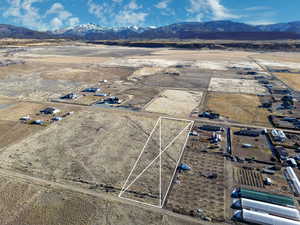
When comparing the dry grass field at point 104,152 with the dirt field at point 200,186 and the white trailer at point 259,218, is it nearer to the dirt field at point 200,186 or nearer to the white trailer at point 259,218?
the dirt field at point 200,186

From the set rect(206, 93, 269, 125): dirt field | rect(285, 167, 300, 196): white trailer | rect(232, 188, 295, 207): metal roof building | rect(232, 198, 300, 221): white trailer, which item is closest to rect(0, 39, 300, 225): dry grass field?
rect(206, 93, 269, 125): dirt field

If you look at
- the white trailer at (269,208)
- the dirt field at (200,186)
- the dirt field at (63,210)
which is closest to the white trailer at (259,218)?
the white trailer at (269,208)

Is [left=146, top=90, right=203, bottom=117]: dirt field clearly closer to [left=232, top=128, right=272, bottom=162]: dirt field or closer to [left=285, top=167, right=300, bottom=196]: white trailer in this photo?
[left=232, top=128, right=272, bottom=162]: dirt field

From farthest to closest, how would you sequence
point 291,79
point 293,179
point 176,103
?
point 291,79 → point 176,103 → point 293,179

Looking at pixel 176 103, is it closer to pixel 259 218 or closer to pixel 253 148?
pixel 253 148

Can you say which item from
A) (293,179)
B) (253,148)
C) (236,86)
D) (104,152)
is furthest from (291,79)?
(104,152)

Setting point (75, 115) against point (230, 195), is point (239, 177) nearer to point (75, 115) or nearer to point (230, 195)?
point (230, 195)
